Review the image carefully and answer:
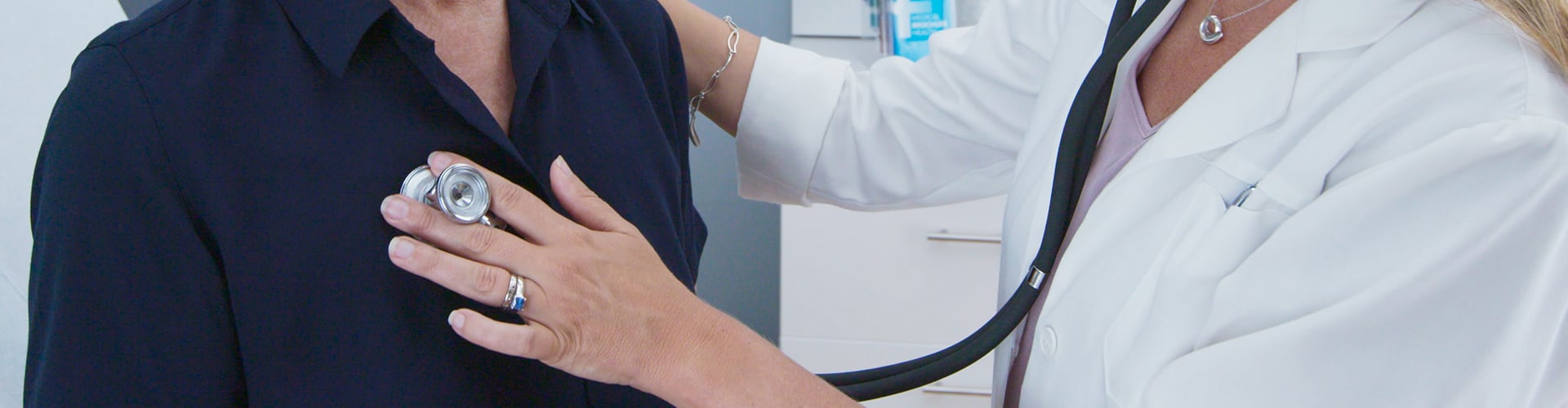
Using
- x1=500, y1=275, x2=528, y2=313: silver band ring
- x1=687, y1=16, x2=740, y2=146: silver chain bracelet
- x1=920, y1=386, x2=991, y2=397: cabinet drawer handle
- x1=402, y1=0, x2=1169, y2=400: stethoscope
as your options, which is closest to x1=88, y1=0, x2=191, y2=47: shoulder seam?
x1=500, y1=275, x2=528, y2=313: silver band ring

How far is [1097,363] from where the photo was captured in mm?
788

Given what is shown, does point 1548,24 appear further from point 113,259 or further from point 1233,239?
point 113,259

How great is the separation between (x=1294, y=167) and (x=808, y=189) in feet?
1.68

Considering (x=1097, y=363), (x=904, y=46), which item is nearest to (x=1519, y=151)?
(x=1097, y=363)

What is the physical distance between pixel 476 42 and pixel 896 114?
475 millimetres

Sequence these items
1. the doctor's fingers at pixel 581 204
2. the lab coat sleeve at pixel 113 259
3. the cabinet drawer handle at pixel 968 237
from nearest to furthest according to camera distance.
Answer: the lab coat sleeve at pixel 113 259, the doctor's fingers at pixel 581 204, the cabinet drawer handle at pixel 968 237

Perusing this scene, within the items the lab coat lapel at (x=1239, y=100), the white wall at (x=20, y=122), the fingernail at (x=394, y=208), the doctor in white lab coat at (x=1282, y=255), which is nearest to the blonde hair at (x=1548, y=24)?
the doctor in white lab coat at (x=1282, y=255)

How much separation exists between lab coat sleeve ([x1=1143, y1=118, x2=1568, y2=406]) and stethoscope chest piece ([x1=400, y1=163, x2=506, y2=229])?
0.46m

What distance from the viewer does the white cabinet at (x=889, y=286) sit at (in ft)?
5.58

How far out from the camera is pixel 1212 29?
86cm

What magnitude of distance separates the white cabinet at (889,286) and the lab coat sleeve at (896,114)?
578mm

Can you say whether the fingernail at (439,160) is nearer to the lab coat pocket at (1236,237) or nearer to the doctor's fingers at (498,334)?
the doctor's fingers at (498,334)

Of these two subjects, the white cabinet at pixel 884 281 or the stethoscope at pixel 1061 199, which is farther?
the white cabinet at pixel 884 281

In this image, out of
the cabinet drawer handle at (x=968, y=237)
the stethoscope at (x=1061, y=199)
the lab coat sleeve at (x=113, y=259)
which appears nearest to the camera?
the lab coat sleeve at (x=113, y=259)
